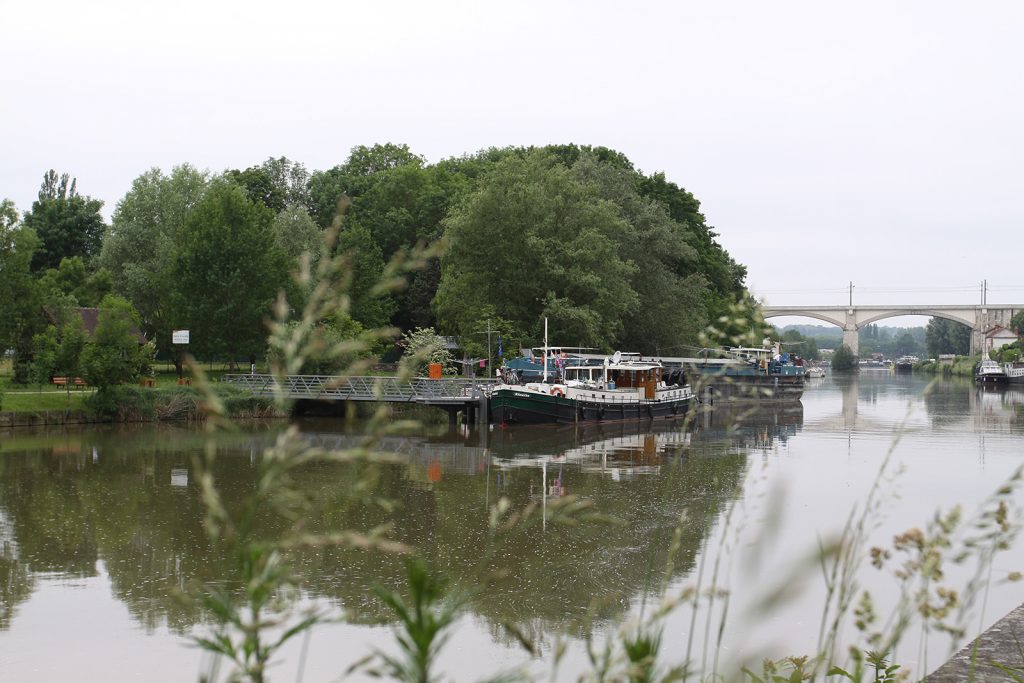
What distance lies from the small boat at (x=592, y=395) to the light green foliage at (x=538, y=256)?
2.42m

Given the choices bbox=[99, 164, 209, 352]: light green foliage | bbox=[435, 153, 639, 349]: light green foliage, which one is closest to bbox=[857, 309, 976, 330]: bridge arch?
bbox=[435, 153, 639, 349]: light green foliage

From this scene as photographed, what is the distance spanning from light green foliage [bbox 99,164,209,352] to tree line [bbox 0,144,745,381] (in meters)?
0.09

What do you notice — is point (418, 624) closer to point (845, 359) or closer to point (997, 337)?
point (997, 337)

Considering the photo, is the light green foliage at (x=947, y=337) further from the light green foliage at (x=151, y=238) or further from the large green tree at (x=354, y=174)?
the light green foliage at (x=151, y=238)

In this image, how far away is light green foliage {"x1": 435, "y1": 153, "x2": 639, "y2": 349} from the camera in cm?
4462

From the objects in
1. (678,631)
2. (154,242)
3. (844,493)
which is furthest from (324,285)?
(154,242)

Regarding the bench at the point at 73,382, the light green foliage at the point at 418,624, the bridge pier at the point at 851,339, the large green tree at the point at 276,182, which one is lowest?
the bench at the point at 73,382

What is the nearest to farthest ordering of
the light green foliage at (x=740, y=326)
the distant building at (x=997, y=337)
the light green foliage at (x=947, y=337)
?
the light green foliage at (x=740, y=326) < the distant building at (x=997, y=337) < the light green foliage at (x=947, y=337)

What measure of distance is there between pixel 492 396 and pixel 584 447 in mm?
7208

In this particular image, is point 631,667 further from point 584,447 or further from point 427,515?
point 584,447

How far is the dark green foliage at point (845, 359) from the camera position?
129 m

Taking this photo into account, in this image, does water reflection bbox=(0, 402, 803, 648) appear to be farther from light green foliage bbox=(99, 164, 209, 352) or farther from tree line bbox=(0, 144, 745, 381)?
A: light green foliage bbox=(99, 164, 209, 352)

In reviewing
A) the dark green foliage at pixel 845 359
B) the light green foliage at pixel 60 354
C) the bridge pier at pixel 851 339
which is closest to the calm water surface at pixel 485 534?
the light green foliage at pixel 60 354

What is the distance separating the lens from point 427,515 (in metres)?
18.7
